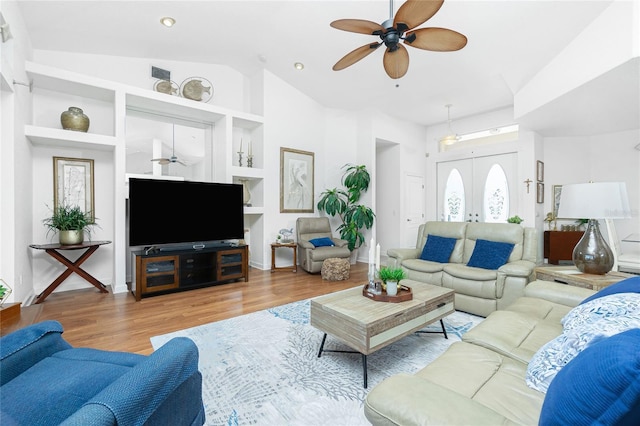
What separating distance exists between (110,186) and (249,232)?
2.34 m

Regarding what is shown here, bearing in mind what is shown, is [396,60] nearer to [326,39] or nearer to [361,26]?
[361,26]

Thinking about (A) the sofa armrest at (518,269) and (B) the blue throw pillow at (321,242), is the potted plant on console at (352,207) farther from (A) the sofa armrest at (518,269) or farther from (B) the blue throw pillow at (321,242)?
(A) the sofa armrest at (518,269)

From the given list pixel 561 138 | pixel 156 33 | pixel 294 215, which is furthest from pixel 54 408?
pixel 561 138

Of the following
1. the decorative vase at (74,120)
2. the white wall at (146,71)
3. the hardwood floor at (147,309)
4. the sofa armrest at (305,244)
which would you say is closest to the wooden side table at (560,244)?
the hardwood floor at (147,309)

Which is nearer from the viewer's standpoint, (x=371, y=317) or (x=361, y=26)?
(x=371, y=317)

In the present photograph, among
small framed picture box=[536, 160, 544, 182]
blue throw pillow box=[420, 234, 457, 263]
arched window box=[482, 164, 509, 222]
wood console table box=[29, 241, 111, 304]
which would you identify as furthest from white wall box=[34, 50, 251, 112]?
small framed picture box=[536, 160, 544, 182]

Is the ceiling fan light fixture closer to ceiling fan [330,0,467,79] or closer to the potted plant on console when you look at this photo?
the potted plant on console

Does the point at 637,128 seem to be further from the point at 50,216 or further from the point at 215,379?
the point at 50,216

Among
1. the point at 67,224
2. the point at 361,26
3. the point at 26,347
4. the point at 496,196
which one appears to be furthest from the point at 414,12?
the point at 496,196

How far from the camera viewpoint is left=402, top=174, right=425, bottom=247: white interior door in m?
6.91

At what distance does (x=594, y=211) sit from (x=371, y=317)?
2.07 meters

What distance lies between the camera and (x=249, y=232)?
18.7 ft

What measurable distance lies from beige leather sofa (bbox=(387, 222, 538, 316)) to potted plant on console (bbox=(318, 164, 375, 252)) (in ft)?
5.63

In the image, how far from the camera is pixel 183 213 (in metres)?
4.11
